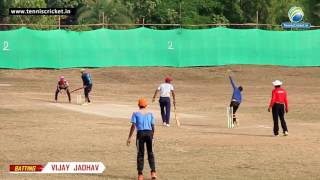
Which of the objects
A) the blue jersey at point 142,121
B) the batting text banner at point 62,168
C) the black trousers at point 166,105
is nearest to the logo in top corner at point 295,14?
the black trousers at point 166,105

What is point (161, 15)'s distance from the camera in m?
66.1

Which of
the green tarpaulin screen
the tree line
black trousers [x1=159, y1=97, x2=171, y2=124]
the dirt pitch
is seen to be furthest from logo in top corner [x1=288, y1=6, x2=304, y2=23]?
black trousers [x1=159, y1=97, x2=171, y2=124]

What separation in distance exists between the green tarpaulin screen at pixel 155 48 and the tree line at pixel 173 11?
11109 mm

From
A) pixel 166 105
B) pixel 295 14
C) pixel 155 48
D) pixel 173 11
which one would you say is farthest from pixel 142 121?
pixel 173 11

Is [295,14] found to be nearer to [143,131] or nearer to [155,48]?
[155,48]

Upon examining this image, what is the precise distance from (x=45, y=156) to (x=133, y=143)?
145 inches

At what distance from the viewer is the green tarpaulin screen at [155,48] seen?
49.6 meters

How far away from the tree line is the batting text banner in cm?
4453

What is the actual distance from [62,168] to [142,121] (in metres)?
2.71

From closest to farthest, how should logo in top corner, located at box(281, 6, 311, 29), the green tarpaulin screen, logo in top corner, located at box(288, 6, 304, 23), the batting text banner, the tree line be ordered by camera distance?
1. the batting text banner
2. the green tarpaulin screen
3. logo in top corner, located at box(281, 6, 311, 29)
4. logo in top corner, located at box(288, 6, 304, 23)
5. the tree line

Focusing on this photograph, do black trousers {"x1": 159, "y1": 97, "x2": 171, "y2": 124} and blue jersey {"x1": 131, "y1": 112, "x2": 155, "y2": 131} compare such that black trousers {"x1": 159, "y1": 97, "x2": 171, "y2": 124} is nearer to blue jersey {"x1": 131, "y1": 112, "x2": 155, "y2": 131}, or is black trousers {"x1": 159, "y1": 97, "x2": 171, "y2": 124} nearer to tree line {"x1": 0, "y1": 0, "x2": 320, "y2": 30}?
blue jersey {"x1": 131, "y1": 112, "x2": 155, "y2": 131}

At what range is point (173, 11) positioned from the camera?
6606cm

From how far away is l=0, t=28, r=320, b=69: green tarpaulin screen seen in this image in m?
49.6

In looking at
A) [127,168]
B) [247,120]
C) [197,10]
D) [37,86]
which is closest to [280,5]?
[197,10]
